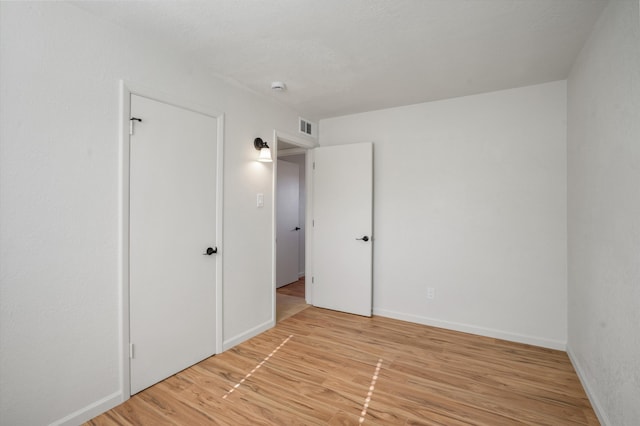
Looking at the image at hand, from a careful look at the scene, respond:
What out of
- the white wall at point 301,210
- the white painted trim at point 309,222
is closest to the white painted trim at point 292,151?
the white painted trim at point 309,222

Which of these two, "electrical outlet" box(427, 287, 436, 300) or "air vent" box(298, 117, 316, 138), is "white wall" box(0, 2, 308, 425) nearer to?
"air vent" box(298, 117, 316, 138)

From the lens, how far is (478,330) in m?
3.18

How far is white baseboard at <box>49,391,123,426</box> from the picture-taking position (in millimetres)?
1770

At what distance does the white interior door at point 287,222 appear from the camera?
5152mm

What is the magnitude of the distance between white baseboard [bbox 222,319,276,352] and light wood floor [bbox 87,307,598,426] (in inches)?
→ 2.3

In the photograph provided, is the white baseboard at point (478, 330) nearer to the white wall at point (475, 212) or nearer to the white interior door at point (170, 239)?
the white wall at point (475, 212)

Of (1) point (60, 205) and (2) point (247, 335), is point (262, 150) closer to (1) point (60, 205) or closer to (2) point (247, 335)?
(1) point (60, 205)

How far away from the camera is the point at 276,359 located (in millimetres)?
2652

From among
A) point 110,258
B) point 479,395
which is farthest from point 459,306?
point 110,258

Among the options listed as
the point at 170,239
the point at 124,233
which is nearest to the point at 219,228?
the point at 170,239

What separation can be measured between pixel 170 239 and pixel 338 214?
6.74 feet

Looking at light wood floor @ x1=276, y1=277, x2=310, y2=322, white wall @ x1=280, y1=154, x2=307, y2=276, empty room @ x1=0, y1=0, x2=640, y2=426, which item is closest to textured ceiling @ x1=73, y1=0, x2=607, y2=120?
empty room @ x1=0, y1=0, x2=640, y2=426

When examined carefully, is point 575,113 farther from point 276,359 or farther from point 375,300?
point 276,359

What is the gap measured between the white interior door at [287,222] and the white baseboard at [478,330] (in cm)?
199
